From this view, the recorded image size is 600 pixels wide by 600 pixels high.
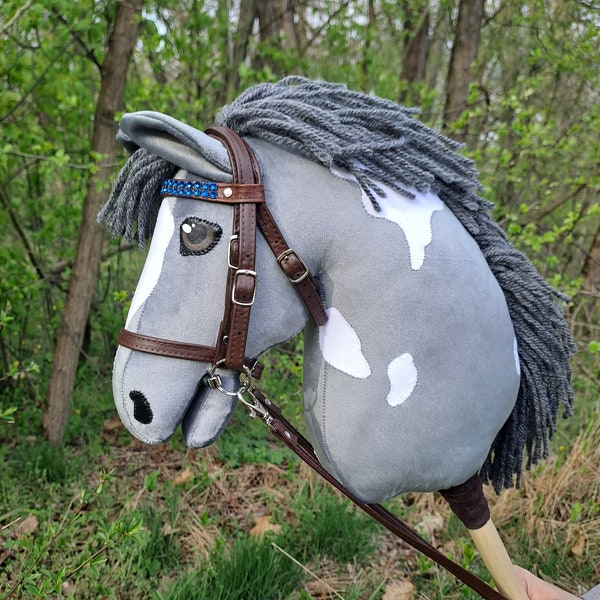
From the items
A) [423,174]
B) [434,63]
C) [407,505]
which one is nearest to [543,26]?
[434,63]

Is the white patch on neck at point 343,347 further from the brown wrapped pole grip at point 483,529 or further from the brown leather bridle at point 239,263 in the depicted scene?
the brown wrapped pole grip at point 483,529

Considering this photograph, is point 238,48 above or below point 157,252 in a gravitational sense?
above

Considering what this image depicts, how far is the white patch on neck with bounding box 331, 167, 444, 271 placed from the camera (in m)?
0.93

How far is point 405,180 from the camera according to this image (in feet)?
3.16

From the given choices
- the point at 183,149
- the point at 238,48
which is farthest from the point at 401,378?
the point at 238,48

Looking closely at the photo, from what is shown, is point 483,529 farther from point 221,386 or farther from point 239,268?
point 239,268

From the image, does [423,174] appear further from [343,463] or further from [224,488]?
[224,488]

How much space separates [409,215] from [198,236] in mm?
364

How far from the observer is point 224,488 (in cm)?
254

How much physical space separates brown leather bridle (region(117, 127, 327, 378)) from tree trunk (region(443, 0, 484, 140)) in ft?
9.06

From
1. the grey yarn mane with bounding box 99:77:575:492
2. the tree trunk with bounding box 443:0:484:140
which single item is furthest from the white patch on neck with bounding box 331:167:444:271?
the tree trunk with bounding box 443:0:484:140

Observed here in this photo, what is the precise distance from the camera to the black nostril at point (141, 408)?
0.92 metres

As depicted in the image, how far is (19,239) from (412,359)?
2.66m

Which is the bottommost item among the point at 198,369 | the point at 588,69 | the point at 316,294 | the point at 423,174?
the point at 198,369
